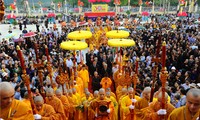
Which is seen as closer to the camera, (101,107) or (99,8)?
(101,107)

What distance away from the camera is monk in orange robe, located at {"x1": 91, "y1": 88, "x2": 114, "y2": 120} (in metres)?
6.22

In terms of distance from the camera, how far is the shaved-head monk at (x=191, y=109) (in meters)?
3.36

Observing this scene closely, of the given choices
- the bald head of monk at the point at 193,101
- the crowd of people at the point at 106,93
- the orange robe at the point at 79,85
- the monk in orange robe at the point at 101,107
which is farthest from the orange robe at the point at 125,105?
the bald head of monk at the point at 193,101

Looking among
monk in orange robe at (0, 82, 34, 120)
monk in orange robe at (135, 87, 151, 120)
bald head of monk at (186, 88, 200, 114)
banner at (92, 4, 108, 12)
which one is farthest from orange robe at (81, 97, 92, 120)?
banner at (92, 4, 108, 12)

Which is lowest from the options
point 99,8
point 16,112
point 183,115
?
point 183,115

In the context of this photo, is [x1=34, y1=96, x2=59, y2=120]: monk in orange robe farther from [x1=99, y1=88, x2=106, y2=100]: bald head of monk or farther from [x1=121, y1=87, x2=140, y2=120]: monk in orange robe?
[x1=121, y1=87, x2=140, y2=120]: monk in orange robe

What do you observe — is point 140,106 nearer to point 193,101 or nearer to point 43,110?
point 43,110

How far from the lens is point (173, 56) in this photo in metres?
11.7

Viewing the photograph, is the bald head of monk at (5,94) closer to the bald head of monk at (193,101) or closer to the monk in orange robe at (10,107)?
the monk in orange robe at (10,107)

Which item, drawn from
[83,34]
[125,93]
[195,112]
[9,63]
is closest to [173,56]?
[83,34]

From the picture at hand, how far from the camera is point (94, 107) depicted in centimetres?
637

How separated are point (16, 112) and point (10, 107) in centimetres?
11

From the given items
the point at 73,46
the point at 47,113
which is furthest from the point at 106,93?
the point at 73,46

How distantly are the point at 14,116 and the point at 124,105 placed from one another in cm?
380
